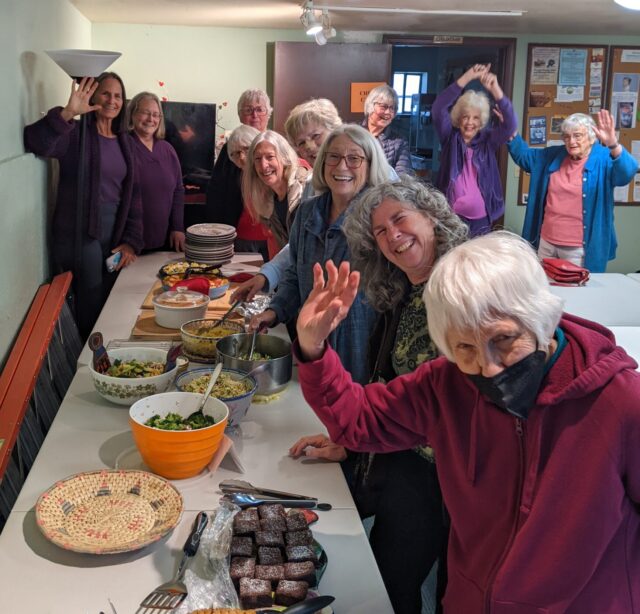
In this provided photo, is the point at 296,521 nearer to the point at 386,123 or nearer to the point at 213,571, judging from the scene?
the point at 213,571

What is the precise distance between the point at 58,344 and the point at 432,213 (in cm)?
221

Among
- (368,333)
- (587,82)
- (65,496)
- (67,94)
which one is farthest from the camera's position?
(587,82)

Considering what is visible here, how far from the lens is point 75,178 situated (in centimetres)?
383

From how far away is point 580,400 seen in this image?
1.13 metres

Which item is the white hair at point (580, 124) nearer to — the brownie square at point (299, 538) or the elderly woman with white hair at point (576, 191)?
the elderly woman with white hair at point (576, 191)

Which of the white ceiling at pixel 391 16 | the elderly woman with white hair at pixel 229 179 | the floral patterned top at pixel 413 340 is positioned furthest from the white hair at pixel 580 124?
the floral patterned top at pixel 413 340

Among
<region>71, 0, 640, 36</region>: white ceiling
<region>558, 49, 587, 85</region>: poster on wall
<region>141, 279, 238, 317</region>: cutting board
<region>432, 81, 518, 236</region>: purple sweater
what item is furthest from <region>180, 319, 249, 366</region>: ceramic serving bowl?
<region>558, 49, 587, 85</region>: poster on wall

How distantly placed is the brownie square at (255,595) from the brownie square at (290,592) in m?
0.02

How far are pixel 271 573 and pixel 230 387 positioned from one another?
0.71 metres

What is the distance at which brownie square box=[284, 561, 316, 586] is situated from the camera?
4.24 feet

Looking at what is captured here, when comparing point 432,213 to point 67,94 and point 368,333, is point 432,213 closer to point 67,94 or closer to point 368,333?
point 368,333

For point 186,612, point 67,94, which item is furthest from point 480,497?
point 67,94

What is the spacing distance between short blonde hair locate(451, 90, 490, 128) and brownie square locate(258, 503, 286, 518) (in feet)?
Result: 13.4

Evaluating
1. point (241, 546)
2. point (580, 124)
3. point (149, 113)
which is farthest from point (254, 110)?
point (241, 546)
